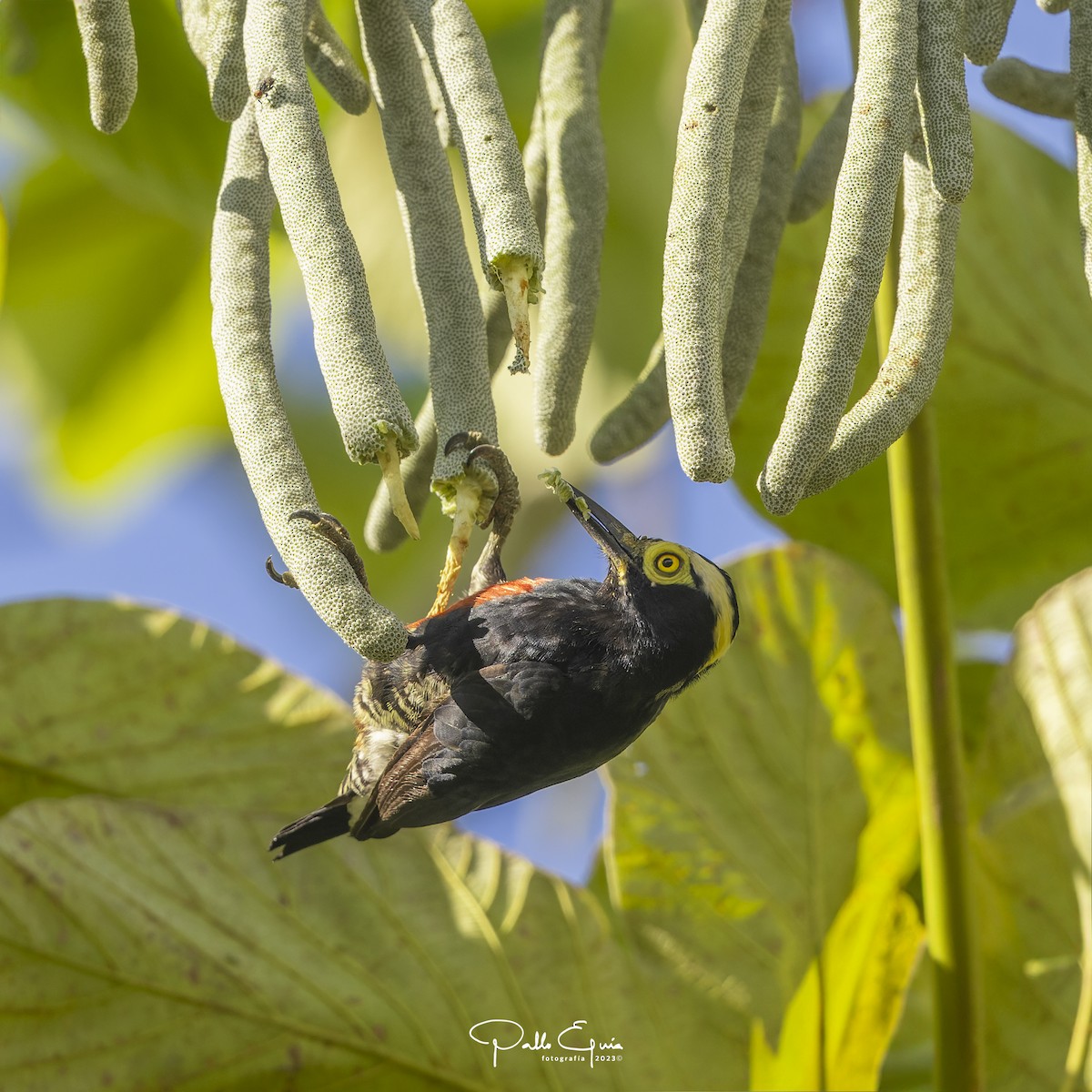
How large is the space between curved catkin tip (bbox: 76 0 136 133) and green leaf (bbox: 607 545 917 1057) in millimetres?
811

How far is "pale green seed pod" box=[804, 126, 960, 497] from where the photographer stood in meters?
0.76

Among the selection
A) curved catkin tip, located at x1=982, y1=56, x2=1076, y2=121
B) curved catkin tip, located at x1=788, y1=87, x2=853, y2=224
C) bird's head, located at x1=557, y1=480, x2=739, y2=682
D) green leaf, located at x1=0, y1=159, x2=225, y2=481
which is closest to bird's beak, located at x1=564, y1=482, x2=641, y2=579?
bird's head, located at x1=557, y1=480, x2=739, y2=682

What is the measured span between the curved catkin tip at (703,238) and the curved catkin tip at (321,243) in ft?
0.49

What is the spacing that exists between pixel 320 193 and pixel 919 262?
0.36m

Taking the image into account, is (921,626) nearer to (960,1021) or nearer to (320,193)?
(960,1021)

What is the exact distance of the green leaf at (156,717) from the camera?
1.48 metres

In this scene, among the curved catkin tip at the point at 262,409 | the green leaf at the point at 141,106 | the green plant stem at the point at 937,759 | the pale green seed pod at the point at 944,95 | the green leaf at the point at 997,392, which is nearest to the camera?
the curved catkin tip at the point at 262,409

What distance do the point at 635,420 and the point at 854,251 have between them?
0.24 m

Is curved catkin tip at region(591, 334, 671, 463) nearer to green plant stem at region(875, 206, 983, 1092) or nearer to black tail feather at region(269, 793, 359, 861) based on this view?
green plant stem at region(875, 206, 983, 1092)

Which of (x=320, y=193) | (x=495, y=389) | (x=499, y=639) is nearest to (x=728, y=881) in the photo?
(x=499, y=639)

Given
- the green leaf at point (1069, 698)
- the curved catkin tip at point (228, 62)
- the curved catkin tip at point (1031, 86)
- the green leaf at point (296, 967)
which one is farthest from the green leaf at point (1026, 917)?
the curved catkin tip at point (228, 62)

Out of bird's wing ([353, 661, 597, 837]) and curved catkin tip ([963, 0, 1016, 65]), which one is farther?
bird's wing ([353, 661, 597, 837])

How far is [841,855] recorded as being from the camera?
1.48 metres

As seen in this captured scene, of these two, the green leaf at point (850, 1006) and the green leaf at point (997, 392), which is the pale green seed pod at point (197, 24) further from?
the green leaf at point (850, 1006)
